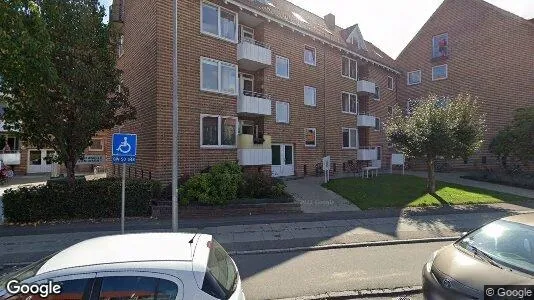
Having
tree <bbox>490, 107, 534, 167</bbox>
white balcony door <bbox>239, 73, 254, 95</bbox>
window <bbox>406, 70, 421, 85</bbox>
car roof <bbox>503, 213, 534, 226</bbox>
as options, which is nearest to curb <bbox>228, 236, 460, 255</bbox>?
car roof <bbox>503, 213, 534, 226</bbox>

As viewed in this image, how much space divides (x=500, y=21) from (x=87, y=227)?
107 ft

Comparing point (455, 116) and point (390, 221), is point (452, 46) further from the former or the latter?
point (390, 221)

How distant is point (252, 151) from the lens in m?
17.5

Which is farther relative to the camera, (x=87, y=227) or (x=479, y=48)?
(x=479, y=48)

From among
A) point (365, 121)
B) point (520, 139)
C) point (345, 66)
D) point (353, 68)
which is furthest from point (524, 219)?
point (353, 68)

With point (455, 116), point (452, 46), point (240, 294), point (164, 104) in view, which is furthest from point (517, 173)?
point (240, 294)

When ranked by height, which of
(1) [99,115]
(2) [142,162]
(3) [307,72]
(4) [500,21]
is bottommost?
(2) [142,162]

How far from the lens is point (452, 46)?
2888cm

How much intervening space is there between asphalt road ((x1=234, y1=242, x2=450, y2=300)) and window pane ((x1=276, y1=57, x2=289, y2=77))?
1511 cm

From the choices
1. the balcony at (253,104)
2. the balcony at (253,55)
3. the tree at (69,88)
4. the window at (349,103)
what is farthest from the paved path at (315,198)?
the window at (349,103)

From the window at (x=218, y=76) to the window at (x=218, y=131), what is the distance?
149 cm

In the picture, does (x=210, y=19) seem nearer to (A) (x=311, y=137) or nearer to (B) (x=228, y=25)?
(B) (x=228, y=25)

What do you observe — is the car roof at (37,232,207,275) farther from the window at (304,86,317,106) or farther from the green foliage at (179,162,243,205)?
the window at (304,86,317,106)

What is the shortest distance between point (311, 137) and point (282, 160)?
3368 millimetres
